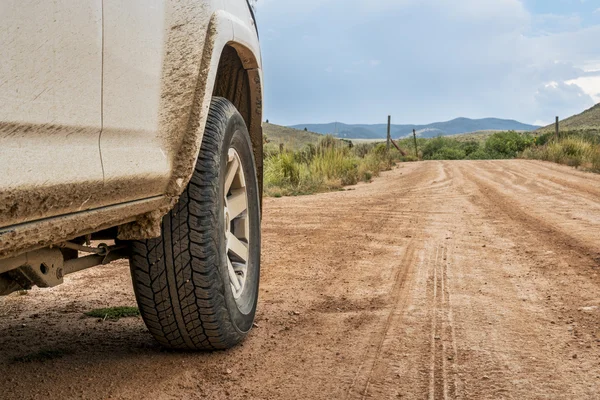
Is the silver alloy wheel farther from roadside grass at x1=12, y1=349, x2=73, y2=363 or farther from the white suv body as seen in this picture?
roadside grass at x1=12, y1=349, x2=73, y2=363

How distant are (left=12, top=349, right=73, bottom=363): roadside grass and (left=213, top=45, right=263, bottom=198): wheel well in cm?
136

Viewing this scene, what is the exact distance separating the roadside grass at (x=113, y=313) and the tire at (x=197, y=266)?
938 mm

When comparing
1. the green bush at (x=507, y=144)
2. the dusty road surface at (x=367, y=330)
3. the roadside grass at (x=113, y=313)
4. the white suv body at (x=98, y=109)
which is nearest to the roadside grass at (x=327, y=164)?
the dusty road surface at (x=367, y=330)

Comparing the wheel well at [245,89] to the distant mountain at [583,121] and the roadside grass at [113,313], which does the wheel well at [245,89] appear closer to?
the roadside grass at [113,313]

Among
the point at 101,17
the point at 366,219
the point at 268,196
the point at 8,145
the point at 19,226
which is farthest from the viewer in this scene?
the point at 268,196

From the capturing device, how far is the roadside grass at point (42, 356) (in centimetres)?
297

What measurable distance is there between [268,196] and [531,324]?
10027mm

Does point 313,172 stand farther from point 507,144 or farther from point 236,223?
point 507,144

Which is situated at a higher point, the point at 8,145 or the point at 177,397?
the point at 8,145

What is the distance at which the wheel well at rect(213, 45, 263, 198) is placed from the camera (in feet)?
12.4

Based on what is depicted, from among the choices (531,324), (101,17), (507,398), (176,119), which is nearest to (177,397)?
(176,119)

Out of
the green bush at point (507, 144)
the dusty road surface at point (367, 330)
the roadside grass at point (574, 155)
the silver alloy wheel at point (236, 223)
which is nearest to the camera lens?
the dusty road surface at point (367, 330)

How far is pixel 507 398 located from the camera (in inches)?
102

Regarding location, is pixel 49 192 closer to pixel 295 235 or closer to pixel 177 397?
pixel 177 397
